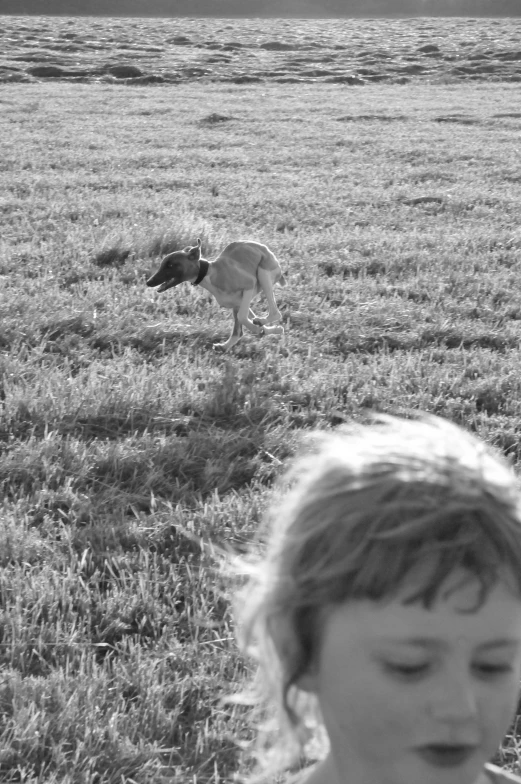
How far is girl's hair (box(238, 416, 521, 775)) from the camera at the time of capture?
1175 mm

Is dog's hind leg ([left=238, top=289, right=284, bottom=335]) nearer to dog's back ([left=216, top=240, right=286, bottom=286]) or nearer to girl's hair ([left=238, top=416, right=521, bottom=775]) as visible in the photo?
dog's back ([left=216, top=240, right=286, bottom=286])

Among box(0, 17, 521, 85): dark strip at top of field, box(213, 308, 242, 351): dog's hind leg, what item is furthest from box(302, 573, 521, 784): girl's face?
box(0, 17, 521, 85): dark strip at top of field

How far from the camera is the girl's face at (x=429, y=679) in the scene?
117 centimetres

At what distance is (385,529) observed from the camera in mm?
1181

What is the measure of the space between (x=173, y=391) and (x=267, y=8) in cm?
9117

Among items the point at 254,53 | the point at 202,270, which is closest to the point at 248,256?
the point at 202,270

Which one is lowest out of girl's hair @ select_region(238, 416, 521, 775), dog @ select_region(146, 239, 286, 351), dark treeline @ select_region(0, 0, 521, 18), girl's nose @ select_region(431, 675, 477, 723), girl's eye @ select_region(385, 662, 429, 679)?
dark treeline @ select_region(0, 0, 521, 18)

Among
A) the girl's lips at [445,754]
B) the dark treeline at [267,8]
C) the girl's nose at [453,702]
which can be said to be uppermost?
the girl's nose at [453,702]

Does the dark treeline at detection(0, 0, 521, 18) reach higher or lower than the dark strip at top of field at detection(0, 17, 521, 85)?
lower

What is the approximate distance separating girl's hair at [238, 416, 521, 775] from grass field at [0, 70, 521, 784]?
1.02 meters

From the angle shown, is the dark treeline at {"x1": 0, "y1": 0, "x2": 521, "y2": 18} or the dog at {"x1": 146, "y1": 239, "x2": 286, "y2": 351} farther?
the dark treeline at {"x1": 0, "y1": 0, "x2": 521, "y2": 18}

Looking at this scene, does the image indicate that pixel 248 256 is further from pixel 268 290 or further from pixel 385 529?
pixel 385 529

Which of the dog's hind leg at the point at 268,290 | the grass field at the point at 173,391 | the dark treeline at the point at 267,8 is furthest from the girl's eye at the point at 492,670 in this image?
the dark treeline at the point at 267,8

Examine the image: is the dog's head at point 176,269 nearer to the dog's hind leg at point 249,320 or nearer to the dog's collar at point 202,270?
the dog's collar at point 202,270
